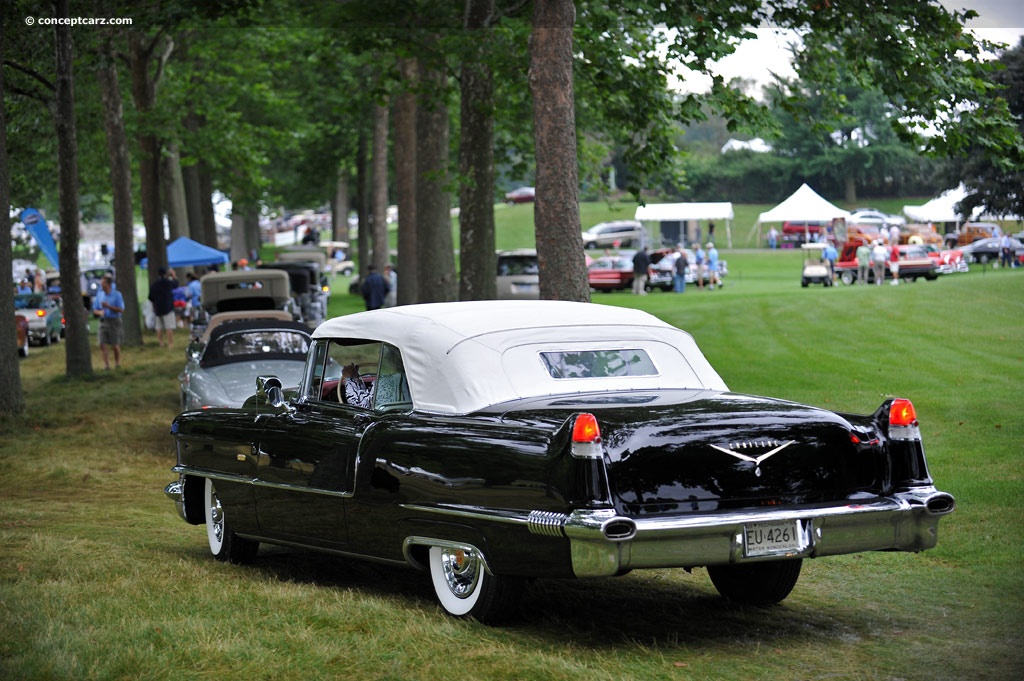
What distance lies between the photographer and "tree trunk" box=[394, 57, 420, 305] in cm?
3212

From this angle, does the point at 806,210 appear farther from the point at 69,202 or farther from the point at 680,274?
the point at 69,202

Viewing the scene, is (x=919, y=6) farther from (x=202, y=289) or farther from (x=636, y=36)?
(x=202, y=289)

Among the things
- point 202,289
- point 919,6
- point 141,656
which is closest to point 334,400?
point 141,656

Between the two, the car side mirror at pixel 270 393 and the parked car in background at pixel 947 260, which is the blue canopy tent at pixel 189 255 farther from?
the car side mirror at pixel 270 393

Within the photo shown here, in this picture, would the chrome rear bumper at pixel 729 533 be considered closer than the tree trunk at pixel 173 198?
Yes

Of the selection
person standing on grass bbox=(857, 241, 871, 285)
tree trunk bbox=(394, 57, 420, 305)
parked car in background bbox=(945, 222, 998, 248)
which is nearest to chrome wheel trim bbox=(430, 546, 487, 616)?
tree trunk bbox=(394, 57, 420, 305)

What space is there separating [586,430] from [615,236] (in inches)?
2642

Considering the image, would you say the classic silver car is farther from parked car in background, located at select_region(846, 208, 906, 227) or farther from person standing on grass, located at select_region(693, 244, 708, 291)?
parked car in background, located at select_region(846, 208, 906, 227)

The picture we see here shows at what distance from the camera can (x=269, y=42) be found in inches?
1550

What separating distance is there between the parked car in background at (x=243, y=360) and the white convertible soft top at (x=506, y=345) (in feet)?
23.2

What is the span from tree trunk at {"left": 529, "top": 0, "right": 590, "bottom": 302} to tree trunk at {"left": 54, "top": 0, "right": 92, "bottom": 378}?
11.0 m

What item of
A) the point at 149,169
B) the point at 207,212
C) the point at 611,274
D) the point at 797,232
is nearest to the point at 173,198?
the point at 149,169

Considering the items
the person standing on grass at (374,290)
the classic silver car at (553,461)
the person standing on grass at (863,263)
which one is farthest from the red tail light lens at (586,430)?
the person standing on grass at (863,263)

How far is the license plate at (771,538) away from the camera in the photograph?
237 inches
